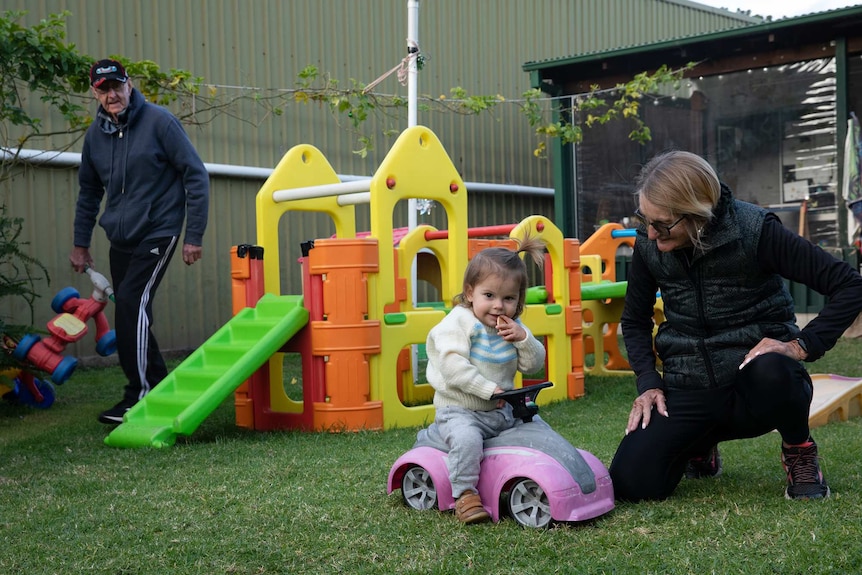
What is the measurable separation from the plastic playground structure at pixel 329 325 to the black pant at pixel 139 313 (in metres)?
0.31

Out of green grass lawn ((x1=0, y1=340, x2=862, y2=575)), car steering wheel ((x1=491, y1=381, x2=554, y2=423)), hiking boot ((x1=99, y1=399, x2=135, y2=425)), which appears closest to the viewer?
green grass lawn ((x1=0, y1=340, x2=862, y2=575))

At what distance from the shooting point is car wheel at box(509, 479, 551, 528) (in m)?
3.02

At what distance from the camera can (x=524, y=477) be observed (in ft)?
10.1

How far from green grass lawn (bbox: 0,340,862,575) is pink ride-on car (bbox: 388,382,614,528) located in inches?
2.4

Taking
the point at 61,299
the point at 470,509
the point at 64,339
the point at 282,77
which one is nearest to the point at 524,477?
the point at 470,509

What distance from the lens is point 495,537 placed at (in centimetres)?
290

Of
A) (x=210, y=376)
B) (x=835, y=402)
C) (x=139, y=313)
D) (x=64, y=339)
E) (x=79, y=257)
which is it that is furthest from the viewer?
(x=64, y=339)

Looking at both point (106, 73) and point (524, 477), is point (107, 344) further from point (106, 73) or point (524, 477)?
point (524, 477)

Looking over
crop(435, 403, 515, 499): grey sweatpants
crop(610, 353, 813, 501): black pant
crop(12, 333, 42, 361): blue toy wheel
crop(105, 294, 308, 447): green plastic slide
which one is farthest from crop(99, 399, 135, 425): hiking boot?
crop(610, 353, 813, 501): black pant

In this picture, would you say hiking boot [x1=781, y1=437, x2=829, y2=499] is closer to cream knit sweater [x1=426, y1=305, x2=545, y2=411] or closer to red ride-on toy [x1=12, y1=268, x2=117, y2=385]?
cream knit sweater [x1=426, y1=305, x2=545, y2=411]

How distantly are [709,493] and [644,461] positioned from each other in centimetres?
28

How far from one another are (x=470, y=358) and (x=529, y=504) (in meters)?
0.57

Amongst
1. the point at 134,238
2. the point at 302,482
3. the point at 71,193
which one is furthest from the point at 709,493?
the point at 71,193

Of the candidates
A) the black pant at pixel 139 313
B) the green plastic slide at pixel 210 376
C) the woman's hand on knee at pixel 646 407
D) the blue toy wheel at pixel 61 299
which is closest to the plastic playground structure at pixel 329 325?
the green plastic slide at pixel 210 376
